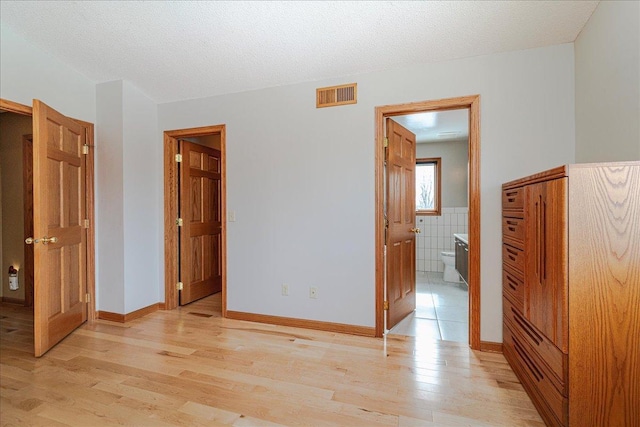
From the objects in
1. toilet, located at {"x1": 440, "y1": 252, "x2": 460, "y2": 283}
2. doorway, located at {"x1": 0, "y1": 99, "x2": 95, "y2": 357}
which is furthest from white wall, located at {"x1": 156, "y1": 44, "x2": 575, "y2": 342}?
toilet, located at {"x1": 440, "y1": 252, "x2": 460, "y2": 283}

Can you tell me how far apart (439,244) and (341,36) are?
4.29m

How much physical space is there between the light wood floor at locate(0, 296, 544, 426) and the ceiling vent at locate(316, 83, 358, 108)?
7.04ft

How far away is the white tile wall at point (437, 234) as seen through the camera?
17.7 feet

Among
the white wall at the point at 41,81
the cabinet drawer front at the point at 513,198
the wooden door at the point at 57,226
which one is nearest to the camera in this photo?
the cabinet drawer front at the point at 513,198

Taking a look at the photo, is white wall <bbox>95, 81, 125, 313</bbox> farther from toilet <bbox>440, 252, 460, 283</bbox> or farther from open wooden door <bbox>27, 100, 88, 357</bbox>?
toilet <bbox>440, 252, 460, 283</bbox>

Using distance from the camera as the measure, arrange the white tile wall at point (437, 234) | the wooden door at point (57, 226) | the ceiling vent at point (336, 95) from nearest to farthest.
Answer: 1. the wooden door at point (57, 226)
2. the ceiling vent at point (336, 95)
3. the white tile wall at point (437, 234)

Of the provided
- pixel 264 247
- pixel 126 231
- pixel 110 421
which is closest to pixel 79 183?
pixel 126 231

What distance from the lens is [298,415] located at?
1.62 m

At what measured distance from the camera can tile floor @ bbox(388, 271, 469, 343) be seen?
8.98ft

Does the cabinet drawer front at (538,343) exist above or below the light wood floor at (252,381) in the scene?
above

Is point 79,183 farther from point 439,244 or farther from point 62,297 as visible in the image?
point 439,244

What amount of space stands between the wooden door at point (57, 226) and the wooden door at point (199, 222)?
37.3 inches

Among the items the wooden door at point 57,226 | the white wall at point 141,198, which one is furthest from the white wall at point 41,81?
the white wall at point 141,198

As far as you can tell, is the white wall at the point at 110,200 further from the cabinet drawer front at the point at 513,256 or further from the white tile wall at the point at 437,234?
the white tile wall at the point at 437,234
